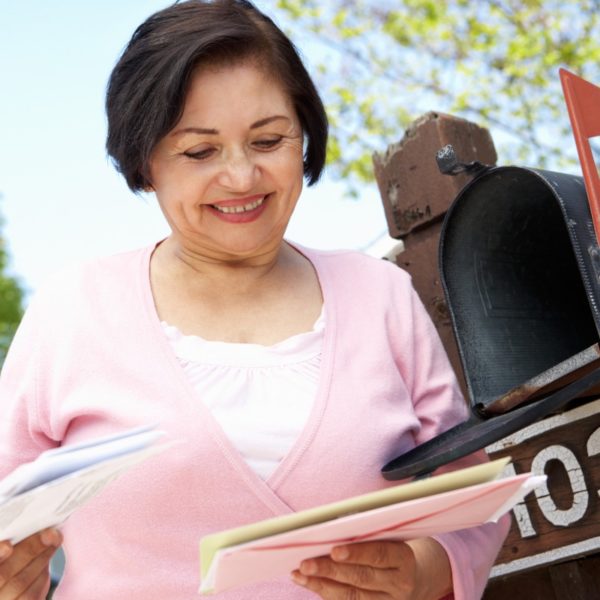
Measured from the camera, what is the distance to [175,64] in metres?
2.13

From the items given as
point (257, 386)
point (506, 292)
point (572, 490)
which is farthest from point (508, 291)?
point (257, 386)

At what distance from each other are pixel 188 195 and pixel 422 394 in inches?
25.7

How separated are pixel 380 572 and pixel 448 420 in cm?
54

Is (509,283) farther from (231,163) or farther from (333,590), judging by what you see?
(333,590)

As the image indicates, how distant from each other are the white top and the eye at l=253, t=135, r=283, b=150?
0.40 metres

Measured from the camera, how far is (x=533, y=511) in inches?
96.4

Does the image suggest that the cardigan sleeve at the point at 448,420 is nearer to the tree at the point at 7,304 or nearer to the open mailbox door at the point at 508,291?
the open mailbox door at the point at 508,291

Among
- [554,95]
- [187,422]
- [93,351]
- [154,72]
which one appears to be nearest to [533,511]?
[187,422]

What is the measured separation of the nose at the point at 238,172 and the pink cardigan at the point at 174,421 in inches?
12.5

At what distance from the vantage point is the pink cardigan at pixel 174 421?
2.02 m

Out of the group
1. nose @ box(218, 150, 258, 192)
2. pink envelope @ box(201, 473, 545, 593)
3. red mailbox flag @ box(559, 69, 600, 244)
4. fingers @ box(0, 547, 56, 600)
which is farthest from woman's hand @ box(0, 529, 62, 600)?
red mailbox flag @ box(559, 69, 600, 244)

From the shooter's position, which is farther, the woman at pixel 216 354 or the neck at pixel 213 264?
the neck at pixel 213 264

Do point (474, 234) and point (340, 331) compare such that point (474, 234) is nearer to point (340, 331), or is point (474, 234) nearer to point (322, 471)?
point (340, 331)

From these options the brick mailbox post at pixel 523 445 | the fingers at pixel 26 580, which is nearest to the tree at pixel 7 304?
the brick mailbox post at pixel 523 445
